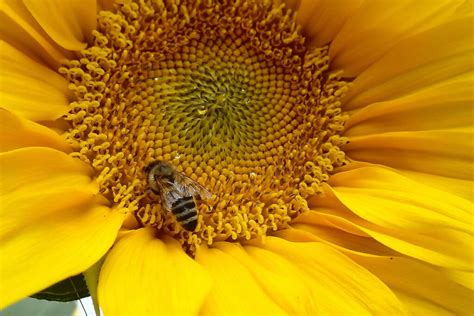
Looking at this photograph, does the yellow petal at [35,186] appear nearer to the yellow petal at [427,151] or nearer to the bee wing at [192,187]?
the bee wing at [192,187]

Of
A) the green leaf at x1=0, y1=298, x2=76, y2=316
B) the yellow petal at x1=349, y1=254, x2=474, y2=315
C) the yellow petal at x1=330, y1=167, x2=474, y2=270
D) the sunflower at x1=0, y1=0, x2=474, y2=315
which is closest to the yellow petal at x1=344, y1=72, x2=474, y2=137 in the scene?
the sunflower at x1=0, y1=0, x2=474, y2=315

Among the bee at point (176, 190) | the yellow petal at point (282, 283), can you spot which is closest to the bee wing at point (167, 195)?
the bee at point (176, 190)

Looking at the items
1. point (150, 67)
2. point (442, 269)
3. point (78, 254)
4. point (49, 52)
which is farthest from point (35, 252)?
point (442, 269)

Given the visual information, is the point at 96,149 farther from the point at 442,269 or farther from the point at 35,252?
the point at 442,269

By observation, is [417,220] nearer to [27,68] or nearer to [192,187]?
[192,187]

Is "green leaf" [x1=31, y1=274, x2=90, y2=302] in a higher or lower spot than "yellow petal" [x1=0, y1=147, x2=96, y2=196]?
lower

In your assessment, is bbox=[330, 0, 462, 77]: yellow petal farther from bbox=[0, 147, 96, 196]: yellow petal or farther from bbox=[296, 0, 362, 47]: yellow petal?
bbox=[0, 147, 96, 196]: yellow petal
